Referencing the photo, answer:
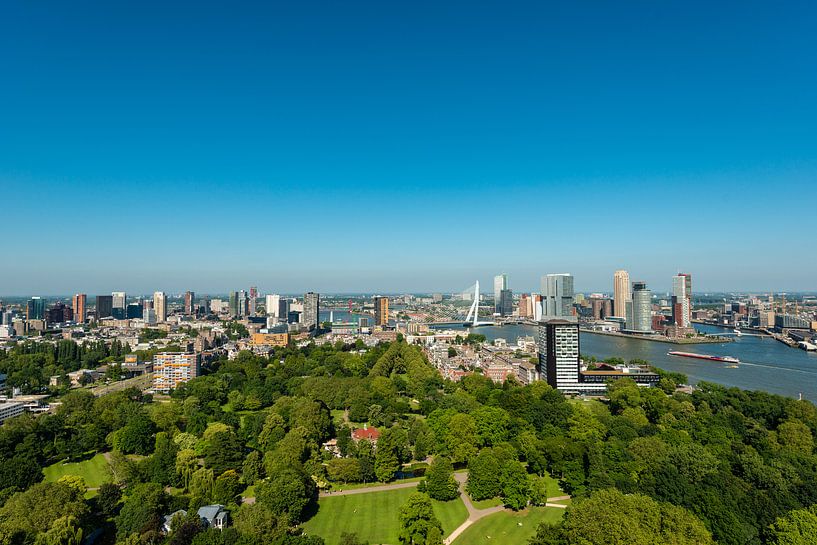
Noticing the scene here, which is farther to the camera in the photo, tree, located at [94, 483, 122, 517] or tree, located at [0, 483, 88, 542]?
tree, located at [94, 483, 122, 517]

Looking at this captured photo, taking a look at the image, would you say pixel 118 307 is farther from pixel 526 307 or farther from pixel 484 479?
pixel 484 479

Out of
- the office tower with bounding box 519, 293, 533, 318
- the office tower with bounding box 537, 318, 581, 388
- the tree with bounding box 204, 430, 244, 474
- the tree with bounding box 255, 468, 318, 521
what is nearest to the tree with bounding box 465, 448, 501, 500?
the tree with bounding box 255, 468, 318, 521

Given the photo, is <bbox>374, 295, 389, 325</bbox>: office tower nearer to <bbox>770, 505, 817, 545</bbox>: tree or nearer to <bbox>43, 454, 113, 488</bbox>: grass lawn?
<bbox>43, 454, 113, 488</bbox>: grass lawn

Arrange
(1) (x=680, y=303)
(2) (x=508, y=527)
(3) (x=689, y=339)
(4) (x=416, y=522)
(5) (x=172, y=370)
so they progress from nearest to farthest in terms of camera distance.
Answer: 1. (4) (x=416, y=522)
2. (2) (x=508, y=527)
3. (5) (x=172, y=370)
4. (3) (x=689, y=339)
5. (1) (x=680, y=303)

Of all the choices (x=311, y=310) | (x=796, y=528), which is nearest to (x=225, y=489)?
(x=796, y=528)

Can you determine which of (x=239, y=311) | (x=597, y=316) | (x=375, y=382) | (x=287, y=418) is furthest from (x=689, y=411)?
(x=239, y=311)

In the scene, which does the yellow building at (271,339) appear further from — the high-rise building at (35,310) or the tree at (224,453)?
the high-rise building at (35,310)
